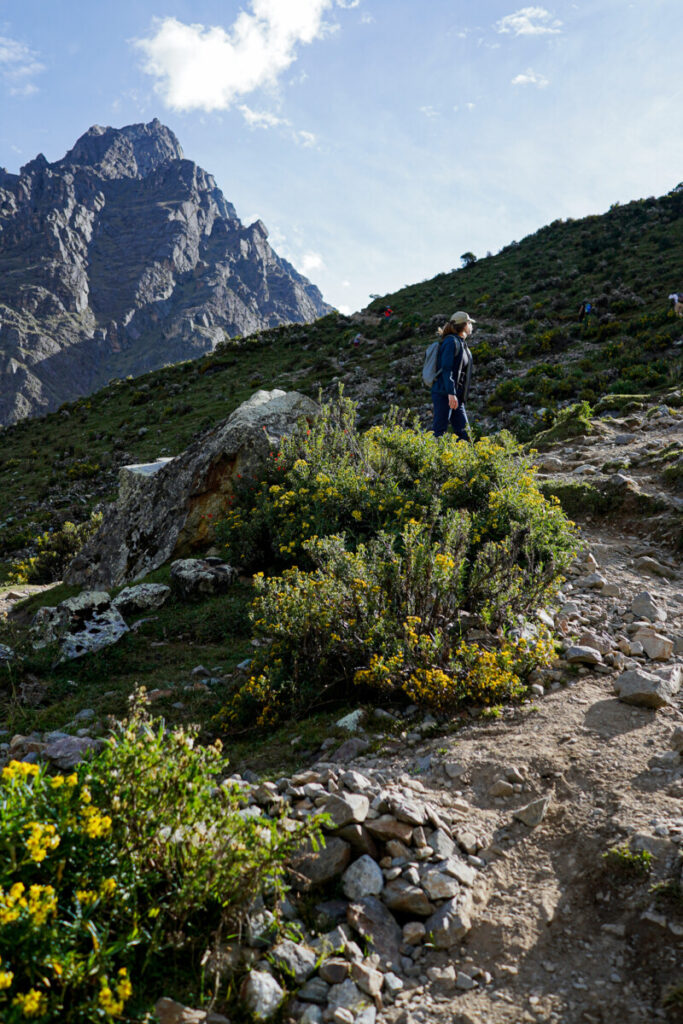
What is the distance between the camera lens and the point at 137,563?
34.6 ft

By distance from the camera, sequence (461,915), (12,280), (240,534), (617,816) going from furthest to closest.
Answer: (12,280) < (240,534) < (617,816) < (461,915)

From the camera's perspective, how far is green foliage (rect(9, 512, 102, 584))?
47.0 ft

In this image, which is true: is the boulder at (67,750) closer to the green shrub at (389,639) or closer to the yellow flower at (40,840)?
the green shrub at (389,639)

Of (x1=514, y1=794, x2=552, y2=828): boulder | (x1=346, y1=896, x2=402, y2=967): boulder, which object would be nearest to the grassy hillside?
(x1=514, y1=794, x2=552, y2=828): boulder

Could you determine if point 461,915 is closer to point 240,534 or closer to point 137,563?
point 240,534

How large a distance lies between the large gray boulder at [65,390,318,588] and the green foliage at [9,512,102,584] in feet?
10.5

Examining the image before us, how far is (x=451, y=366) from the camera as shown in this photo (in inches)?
352

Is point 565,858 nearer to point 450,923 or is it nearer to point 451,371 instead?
point 450,923

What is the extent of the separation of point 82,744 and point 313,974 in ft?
8.17

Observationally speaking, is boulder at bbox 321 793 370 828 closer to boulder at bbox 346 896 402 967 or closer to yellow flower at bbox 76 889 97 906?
boulder at bbox 346 896 402 967

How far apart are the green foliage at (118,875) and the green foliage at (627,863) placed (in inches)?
56.9

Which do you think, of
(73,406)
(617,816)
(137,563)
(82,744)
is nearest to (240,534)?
(137,563)

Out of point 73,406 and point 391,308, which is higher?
point 391,308

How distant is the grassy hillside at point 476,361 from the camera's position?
56.6 ft
